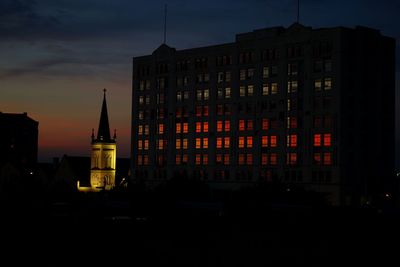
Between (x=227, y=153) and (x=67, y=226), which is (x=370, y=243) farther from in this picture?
(x=227, y=153)

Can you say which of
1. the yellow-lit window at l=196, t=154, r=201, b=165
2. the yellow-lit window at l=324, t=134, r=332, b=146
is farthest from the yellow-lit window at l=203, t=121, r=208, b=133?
the yellow-lit window at l=324, t=134, r=332, b=146

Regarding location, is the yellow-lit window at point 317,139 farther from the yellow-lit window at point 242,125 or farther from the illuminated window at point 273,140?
the yellow-lit window at point 242,125

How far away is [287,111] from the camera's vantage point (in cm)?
15300

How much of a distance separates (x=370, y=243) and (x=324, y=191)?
58591mm

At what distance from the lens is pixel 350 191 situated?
14725cm

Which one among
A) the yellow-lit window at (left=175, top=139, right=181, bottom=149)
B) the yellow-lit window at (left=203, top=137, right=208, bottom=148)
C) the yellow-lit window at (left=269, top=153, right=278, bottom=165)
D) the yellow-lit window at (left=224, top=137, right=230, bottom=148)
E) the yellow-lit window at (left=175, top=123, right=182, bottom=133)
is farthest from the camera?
the yellow-lit window at (left=175, top=139, right=181, bottom=149)

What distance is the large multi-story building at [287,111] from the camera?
147 metres

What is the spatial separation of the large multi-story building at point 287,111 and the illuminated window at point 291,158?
0.71 feet

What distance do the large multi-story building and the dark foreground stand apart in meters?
21.6

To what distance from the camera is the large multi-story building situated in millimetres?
147375

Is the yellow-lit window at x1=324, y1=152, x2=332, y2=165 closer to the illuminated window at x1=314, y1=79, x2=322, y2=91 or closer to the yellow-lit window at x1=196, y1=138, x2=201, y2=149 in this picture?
the illuminated window at x1=314, y1=79, x2=322, y2=91

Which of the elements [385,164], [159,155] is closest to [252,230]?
[385,164]

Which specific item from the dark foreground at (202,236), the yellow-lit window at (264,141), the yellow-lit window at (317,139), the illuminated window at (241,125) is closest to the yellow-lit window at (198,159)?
the illuminated window at (241,125)

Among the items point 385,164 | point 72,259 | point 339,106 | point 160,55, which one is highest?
point 160,55
